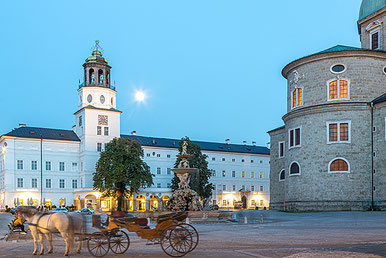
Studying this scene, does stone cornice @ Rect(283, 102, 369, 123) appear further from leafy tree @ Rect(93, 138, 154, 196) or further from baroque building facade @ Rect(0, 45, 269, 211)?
baroque building facade @ Rect(0, 45, 269, 211)

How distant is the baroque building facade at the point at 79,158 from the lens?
7038 centimetres

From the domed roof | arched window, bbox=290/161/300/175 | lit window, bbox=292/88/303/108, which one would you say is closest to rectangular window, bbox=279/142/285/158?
arched window, bbox=290/161/300/175

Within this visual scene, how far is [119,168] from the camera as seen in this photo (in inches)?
2195

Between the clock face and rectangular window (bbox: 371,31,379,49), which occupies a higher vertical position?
rectangular window (bbox: 371,31,379,49)

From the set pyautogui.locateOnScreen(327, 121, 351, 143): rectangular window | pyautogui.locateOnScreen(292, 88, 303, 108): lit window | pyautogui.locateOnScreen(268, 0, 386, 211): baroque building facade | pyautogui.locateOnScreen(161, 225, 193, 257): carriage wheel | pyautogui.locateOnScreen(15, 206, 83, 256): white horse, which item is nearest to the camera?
pyautogui.locateOnScreen(161, 225, 193, 257): carriage wheel

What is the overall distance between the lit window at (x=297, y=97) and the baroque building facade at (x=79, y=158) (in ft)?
113

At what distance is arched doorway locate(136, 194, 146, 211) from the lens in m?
71.8

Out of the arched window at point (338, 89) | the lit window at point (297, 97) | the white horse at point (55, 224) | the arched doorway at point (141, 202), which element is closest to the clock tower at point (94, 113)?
the arched doorway at point (141, 202)

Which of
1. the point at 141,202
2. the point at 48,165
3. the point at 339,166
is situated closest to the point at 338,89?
the point at 339,166

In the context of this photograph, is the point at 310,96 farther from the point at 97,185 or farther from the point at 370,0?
the point at 97,185

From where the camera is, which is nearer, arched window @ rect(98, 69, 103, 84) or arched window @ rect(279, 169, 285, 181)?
arched window @ rect(279, 169, 285, 181)

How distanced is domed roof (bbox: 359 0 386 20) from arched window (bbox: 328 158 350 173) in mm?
18407

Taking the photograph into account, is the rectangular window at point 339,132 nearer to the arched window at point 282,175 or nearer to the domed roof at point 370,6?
the arched window at point 282,175

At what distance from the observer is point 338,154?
37.0m
